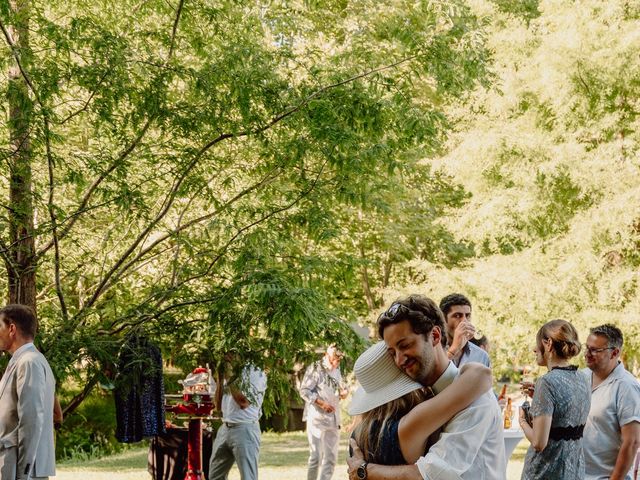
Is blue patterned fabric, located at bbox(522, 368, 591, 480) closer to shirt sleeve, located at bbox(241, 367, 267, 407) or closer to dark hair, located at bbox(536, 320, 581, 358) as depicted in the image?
dark hair, located at bbox(536, 320, 581, 358)

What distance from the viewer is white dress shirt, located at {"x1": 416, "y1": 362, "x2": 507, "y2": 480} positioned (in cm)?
312

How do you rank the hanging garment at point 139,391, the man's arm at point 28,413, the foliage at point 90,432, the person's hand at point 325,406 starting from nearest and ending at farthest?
the man's arm at point 28,413 < the hanging garment at point 139,391 < the person's hand at point 325,406 < the foliage at point 90,432

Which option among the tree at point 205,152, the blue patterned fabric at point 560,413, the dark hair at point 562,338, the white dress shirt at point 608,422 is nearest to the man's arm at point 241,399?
the tree at point 205,152

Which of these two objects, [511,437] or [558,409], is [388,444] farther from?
[511,437]

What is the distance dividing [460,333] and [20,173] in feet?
11.3

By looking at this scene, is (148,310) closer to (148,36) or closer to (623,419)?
(148,36)

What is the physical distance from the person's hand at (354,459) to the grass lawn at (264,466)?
38.9ft

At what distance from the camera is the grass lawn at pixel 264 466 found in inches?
622

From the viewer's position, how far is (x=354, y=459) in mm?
3402

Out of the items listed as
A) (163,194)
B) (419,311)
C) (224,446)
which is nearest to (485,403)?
(419,311)

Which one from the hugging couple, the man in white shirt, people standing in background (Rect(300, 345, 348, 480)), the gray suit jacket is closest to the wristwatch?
the hugging couple

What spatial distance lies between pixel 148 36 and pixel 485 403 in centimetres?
562

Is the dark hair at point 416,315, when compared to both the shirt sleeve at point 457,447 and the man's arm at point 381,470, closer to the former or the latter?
the shirt sleeve at point 457,447

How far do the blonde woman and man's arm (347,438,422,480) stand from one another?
2.52 m
